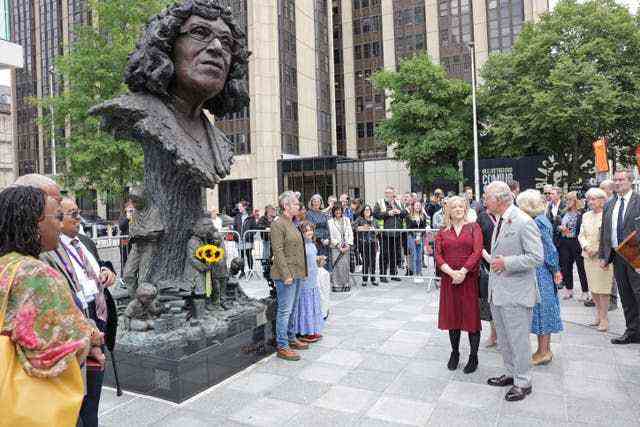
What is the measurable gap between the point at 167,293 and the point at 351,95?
161ft

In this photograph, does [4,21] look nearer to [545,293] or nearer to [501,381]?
[545,293]

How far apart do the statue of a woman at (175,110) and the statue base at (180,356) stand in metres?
0.78

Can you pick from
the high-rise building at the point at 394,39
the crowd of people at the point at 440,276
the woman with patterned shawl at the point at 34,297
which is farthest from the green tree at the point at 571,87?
the woman with patterned shawl at the point at 34,297

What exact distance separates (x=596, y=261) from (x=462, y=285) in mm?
3136

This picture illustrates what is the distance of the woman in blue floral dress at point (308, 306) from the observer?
6574mm

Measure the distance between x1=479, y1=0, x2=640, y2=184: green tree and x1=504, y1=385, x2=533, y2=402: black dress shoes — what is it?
22592 mm

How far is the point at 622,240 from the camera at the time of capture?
6.48 metres

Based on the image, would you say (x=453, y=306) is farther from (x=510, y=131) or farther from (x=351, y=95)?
(x=351, y=95)

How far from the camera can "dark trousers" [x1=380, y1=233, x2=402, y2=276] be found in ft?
37.9

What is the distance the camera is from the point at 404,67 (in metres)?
32.4

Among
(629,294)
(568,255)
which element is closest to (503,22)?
(568,255)

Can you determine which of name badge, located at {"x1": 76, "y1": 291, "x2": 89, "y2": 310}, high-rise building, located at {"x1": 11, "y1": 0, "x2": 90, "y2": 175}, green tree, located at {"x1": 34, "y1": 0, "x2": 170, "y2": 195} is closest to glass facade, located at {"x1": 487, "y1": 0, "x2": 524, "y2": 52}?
green tree, located at {"x1": 34, "y1": 0, "x2": 170, "y2": 195}

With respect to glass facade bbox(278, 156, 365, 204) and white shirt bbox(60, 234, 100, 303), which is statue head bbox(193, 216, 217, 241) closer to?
white shirt bbox(60, 234, 100, 303)

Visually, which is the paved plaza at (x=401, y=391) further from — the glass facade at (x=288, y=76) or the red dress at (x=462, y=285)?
the glass facade at (x=288, y=76)
